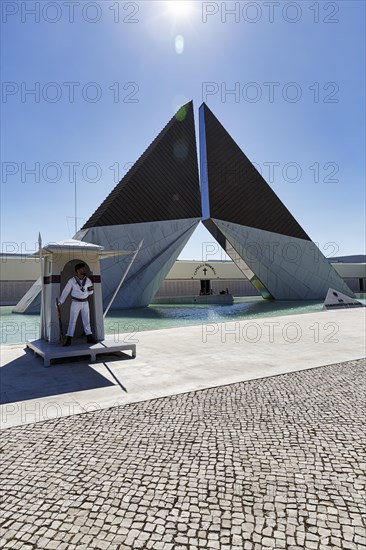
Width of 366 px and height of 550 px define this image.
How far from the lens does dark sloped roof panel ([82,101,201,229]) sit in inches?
830

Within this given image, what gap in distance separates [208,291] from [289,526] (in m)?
37.9

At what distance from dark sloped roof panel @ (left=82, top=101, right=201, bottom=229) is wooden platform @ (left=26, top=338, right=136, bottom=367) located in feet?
45.6

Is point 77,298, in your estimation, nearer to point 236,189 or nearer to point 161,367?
point 161,367

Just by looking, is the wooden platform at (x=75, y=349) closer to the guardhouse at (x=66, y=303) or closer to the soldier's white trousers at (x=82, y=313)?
the guardhouse at (x=66, y=303)

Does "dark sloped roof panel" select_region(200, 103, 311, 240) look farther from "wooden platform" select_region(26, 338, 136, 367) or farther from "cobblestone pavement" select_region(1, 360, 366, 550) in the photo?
"cobblestone pavement" select_region(1, 360, 366, 550)

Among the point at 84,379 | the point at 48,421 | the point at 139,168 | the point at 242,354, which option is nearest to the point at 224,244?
the point at 139,168

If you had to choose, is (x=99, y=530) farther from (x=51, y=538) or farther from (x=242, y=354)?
(x=242, y=354)

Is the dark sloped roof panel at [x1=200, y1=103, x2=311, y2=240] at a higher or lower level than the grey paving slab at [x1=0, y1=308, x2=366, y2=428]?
higher

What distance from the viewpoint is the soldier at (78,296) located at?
23.6 ft

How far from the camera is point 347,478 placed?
266cm

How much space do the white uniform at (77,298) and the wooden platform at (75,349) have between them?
39cm

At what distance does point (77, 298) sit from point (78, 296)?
6cm

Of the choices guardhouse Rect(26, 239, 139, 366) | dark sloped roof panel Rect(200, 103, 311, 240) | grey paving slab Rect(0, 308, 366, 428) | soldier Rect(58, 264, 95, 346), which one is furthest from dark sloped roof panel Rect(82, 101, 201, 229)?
soldier Rect(58, 264, 95, 346)

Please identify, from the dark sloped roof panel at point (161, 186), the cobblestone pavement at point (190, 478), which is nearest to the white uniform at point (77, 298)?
the cobblestone pavement at point (190, 478)
